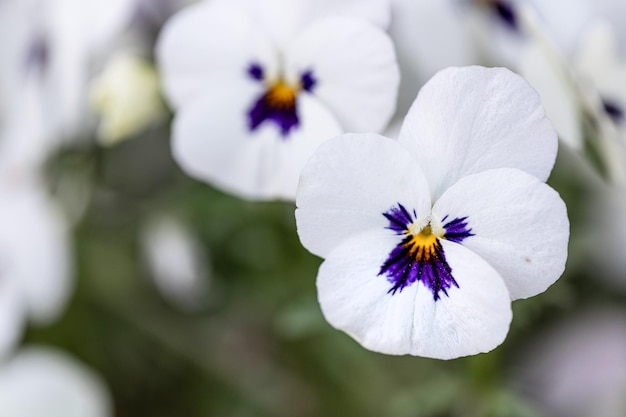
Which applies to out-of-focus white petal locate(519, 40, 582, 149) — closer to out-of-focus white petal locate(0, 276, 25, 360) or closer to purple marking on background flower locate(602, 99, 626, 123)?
purple marking on background flower locate(602, 99, 626, 123)

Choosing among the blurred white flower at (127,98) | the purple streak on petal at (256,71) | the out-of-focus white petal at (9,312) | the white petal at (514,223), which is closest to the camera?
the white petal at (514,223)

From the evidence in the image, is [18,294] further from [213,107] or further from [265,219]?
[213,107]

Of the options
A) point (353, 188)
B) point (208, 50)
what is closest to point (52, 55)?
point (208, 50)

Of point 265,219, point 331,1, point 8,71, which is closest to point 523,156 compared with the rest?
point 331,1

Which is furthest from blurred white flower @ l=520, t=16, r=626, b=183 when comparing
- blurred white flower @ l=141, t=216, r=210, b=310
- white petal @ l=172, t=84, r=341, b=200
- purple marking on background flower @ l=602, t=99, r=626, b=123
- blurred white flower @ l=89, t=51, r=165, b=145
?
blurred white flower @ l=141, t=216, r=210, b=310

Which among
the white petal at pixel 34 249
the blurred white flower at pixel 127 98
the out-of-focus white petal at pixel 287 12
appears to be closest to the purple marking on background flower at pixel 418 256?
the out-of-focus white petal at pixel 287 12

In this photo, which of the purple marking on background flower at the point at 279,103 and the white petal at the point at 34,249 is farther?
the white petal at the point at 34,249

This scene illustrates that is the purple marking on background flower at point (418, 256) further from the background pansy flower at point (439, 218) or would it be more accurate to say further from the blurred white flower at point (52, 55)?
the blurred white flower at point (52, 55)

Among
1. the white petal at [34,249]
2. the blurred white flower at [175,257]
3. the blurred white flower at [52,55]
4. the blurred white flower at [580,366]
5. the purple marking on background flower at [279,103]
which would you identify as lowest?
the blurred white flower at [580,366]
